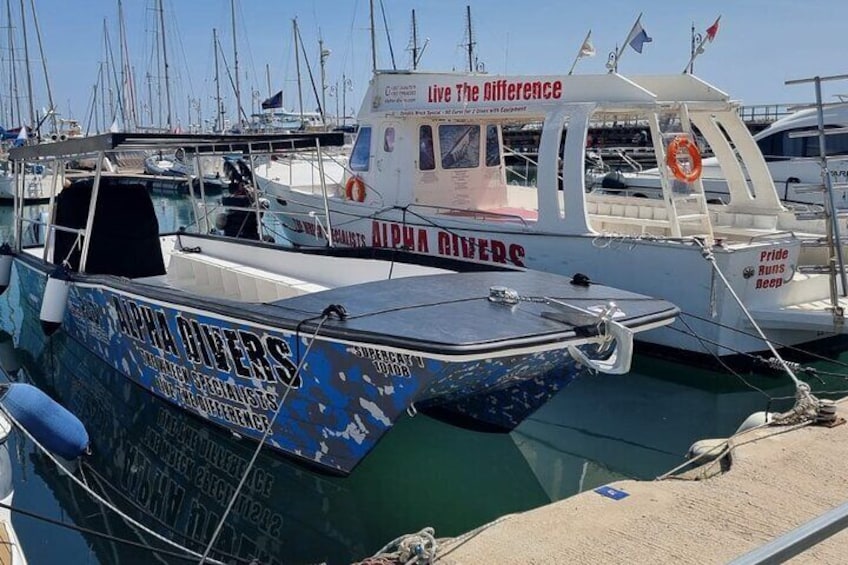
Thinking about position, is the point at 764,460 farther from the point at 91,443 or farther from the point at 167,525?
the point at 91,443

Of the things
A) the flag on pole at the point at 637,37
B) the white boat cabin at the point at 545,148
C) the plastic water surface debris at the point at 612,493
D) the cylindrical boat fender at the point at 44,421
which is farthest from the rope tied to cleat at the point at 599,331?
the flag on pole at the point at 637,37

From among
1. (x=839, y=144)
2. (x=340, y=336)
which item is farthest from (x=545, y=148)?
(x=839, y=144)

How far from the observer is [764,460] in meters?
4.80

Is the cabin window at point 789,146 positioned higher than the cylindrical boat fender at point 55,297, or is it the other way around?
the cabin window at point 789,146

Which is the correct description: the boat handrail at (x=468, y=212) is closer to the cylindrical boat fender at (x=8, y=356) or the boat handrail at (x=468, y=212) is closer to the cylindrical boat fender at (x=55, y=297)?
the cylindrical boat fender at (x=55, y=297)

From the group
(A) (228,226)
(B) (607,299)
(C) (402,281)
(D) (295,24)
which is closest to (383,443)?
(C) (402,281)

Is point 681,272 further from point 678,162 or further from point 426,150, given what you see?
point 426,150

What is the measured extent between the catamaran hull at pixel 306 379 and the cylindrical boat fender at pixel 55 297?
1.02m

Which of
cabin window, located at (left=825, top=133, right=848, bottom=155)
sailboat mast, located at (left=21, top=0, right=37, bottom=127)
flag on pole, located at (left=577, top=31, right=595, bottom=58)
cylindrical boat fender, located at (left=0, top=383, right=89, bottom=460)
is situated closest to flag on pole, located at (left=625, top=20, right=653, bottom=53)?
flag on pole, located at (left=577, top=31, right=595, bottom=58)

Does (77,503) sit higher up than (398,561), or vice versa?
(398,561)

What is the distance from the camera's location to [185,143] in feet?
25.8

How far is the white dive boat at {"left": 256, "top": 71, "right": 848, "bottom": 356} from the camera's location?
8.00m

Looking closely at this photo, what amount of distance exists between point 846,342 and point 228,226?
34.4ft

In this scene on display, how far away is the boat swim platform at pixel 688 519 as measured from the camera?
3.65 meters
